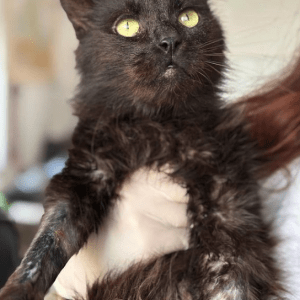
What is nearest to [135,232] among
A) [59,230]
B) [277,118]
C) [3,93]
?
[59,230]

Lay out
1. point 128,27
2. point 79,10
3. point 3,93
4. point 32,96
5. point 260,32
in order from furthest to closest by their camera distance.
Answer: point 32,96 → point 3,93 → point 260,32 → point 79,10 → point 128,27

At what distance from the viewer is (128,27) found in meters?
1.17

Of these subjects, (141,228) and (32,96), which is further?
(32,96)

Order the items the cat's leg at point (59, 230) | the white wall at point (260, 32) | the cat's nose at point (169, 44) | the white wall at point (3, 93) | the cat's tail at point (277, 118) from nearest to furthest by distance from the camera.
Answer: the cat's leg at point (59, 230) → the cat's nose at point (169, 44) → the cat's tail at point (277, 118) → the white wall at point (260, 32) → the white wall at point (3, 93)

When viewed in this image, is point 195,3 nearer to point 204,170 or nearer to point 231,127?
point 231,127

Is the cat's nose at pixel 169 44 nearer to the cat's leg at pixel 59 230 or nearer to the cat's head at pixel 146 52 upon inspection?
the cat's head at pixel 146 52

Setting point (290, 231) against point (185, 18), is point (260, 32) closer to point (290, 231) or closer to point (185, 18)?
point (185, 18)

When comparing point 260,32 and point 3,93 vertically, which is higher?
point 260,32

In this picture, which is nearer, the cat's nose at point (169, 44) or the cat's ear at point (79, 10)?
A: the cat's nose at point (169, 44)

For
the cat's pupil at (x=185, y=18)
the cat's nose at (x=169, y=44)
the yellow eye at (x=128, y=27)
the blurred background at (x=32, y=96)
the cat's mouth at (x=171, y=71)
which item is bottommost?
the blurred background at (x=32, y=96)

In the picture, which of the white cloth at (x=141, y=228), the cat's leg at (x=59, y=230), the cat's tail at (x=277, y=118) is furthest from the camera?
the cat's tail at (x=277, y=118)

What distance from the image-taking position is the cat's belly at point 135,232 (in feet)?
3.96

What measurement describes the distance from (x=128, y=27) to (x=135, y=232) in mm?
672

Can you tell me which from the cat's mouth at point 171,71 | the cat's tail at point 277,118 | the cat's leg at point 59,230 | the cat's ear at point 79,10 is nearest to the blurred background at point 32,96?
the cat's tail at point 277,118
